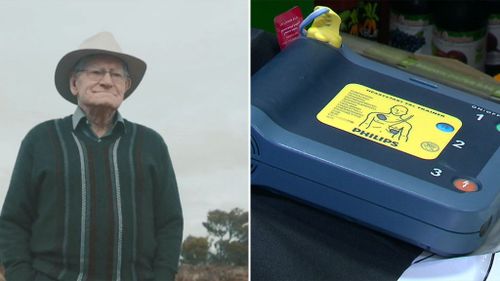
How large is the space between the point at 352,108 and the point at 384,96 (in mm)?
53

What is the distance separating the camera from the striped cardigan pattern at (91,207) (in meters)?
0.77

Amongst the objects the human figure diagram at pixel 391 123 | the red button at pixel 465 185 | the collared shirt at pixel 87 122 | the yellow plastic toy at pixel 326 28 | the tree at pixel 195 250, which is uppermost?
the collared shirt at pixel 87 122

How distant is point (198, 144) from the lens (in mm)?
772

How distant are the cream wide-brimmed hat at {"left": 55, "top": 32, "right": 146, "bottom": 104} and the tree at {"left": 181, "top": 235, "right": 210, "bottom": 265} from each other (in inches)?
5.4

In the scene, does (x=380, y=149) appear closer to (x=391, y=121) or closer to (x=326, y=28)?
(x=391, y=121)

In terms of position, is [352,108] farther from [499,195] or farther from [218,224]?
[218,224]

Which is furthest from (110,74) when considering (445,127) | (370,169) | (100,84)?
(445,127)

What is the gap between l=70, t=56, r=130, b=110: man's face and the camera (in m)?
0.76

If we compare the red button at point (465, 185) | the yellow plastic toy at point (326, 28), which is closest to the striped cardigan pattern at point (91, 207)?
the red button at point (465, 185)

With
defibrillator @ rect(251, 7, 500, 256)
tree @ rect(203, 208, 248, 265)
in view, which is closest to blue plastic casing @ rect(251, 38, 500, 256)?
defibrillator @ rect(251, 7, 500, 256)

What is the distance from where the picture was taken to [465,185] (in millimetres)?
928

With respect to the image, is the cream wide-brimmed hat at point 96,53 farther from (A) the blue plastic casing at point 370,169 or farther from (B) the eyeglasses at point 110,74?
(A) the blue plastic casing at point 370,169

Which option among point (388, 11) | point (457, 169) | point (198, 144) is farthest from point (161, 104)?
point (388, 11)

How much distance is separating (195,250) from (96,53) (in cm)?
19
